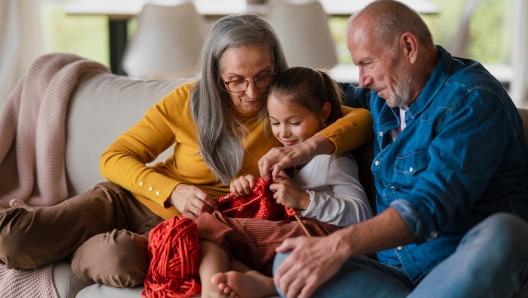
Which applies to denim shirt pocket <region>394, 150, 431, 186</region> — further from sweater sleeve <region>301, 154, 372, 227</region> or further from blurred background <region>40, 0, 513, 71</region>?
blurred background <region>40, 0, 513, 71</region>

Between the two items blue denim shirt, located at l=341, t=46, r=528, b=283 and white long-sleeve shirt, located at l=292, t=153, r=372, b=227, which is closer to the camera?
blue denim shirt, located at l=341, t=46, r=528, b=283

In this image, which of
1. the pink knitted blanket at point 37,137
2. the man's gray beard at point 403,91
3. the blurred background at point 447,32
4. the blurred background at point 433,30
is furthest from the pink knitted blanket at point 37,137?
the blurred background at point 433,30

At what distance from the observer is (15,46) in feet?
13.7

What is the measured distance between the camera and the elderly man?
140cm

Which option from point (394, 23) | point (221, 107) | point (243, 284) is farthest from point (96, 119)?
point (394, 23)

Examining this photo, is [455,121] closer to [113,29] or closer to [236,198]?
[236,198]

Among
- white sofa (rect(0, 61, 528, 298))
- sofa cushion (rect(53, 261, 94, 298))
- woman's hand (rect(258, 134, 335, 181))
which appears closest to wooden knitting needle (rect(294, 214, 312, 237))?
woman's hand (rect(258, 134, 335, 181))

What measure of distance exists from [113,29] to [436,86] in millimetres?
3043

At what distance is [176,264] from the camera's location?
5.48 ft

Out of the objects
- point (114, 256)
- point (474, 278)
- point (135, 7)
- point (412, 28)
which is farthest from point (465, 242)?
point (135, 7)

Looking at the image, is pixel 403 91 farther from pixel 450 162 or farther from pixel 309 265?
pixel 309 265

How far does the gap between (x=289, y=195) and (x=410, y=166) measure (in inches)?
13.1

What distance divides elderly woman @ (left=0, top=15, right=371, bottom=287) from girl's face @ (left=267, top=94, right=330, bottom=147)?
0.27 ft

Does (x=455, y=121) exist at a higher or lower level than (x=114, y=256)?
higher
